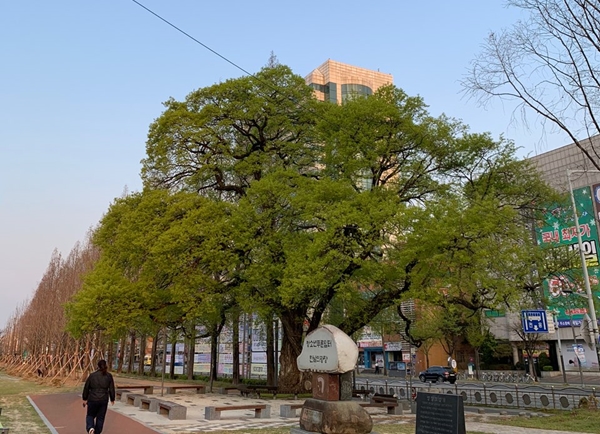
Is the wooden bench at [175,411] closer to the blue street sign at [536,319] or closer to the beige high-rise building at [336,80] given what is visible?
the blue street sign at [536,319]

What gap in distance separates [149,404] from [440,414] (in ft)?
42.9

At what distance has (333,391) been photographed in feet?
32.4

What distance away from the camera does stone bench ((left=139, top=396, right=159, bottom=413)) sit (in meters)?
17.2

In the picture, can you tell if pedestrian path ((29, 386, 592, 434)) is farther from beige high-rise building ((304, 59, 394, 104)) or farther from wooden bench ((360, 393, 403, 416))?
beige high-rise building ((304, 59, 394, 104))

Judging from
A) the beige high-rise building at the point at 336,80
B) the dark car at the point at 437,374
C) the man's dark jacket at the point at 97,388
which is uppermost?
the beige high-rise building at the point at 336,80

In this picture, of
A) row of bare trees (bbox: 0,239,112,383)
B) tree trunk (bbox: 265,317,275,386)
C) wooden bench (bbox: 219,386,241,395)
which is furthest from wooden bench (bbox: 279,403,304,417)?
row of bare trees (bbox: 0,239,112,383)

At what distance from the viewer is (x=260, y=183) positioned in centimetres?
2102

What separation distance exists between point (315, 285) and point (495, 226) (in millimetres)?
6946

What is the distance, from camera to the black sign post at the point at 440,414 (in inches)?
306

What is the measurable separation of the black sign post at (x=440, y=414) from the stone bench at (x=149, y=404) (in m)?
11.9

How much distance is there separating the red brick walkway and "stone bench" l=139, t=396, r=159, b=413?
52.7 inches

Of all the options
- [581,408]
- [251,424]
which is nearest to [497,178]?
[581,408]

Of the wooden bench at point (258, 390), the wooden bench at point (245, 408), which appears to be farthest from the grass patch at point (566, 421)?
the wooden bench at point (258, 390)

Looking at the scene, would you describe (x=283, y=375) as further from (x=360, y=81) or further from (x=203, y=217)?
(x=360, y=81)
